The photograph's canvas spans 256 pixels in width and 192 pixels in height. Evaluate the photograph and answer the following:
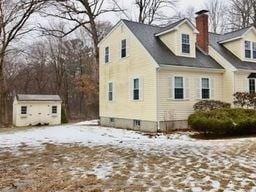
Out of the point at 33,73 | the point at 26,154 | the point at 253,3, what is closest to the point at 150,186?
the point at 26,154

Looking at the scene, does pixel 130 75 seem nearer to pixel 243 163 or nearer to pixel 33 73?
pixel 243 163

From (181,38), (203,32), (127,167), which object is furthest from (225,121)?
(203,32)

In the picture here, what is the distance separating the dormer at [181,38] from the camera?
18.5 metres

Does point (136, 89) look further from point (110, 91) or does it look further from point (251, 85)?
point (251, 85)

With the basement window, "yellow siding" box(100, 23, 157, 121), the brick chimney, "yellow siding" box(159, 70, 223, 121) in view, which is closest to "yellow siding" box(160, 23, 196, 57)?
"yellow siding" box(159, 70, 223, 121)

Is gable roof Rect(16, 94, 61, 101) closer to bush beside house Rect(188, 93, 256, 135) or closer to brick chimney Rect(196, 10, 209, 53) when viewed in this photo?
brick chimney Rect(196, 10, 209, 53)

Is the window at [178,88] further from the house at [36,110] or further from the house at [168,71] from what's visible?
the house at [36,110]

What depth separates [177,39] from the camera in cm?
1855

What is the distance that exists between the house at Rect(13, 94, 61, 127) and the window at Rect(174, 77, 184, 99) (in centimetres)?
1872

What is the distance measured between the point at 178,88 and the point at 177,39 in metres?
2.90

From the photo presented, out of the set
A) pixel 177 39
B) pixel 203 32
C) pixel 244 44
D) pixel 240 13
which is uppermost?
pixel 240 13

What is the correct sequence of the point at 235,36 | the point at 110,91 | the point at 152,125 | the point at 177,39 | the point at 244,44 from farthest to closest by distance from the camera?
the point at 110,91
the point at 235,36
the point at 244,44
the point at 177,39
the point at 152,125

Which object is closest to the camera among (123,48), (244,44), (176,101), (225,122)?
(225,122)

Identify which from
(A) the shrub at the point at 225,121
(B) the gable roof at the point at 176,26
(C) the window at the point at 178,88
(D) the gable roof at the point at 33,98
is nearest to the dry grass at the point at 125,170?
(A) the shrub at the point at 225,121
